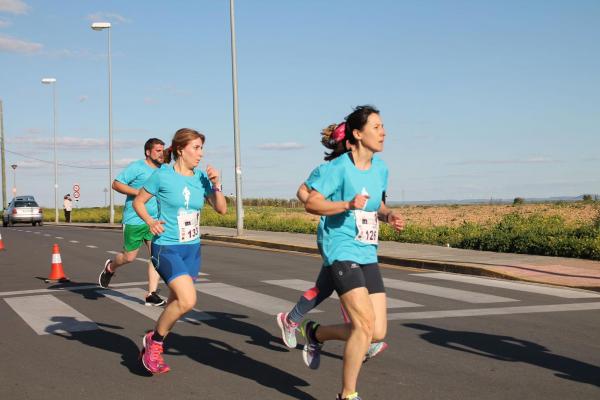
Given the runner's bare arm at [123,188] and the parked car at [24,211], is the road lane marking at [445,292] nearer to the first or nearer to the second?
the runner's bare arm at [123,188]

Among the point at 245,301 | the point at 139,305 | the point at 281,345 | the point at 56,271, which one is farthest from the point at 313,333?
the point at 56,271

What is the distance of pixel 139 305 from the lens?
9.72 metres

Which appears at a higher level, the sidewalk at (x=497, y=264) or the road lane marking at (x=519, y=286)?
the sidewalk at (x=497, y=264)

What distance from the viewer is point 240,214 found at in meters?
24.6

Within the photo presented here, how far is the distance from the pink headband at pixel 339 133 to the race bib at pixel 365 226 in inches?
28.9

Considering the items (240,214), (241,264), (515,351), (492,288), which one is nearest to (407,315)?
(515,351)

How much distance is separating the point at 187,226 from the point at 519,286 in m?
6.64

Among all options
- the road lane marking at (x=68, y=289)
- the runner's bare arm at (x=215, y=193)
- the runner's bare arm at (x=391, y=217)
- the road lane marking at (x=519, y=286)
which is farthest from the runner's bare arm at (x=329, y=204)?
the road lane marking at (x=68, y=289)

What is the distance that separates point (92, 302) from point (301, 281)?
3410mm

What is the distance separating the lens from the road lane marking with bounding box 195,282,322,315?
30.9 feet

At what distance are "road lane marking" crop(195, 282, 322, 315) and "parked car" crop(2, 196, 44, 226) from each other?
36510 millimetres

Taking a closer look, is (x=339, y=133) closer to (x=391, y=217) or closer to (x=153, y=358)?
(x=391, y=217)

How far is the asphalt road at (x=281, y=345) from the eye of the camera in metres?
5.54

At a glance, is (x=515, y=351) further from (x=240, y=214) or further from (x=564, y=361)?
(x=240, y=214)
